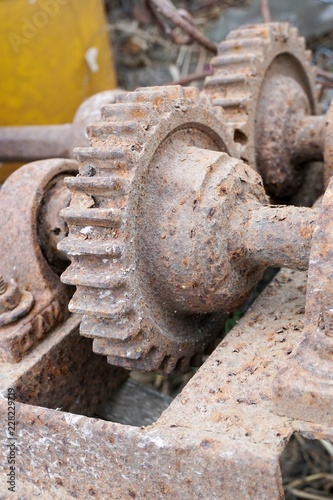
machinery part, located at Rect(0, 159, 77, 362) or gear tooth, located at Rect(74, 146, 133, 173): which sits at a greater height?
gear tooth, located at Rect(74, 146, 133, 173)

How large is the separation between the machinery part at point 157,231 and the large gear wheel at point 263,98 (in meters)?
0.38

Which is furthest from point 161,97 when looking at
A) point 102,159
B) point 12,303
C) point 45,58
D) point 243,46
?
point 45,58

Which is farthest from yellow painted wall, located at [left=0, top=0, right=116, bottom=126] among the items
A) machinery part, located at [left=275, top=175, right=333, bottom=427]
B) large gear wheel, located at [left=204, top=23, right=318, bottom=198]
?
machinery part, located at [left=275, top=175, right=333, bottom=427]

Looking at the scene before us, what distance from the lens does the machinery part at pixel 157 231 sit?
3.91 feet

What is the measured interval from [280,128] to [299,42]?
39 cm

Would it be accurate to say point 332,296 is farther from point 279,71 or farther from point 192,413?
point 279,71

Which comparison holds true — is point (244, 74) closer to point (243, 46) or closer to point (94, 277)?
point (243, 46)

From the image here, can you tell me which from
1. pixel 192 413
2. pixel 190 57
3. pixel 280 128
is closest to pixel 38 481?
pixel 192 413

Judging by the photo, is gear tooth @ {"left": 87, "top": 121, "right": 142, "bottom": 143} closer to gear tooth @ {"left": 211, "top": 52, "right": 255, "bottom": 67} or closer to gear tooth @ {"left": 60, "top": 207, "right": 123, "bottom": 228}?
gear tooth @ {"left": 60, "top": 207, "right": 123, "bottom": 228}

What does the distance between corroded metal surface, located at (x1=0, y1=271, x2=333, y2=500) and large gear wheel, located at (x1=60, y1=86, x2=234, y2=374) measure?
0.51ft

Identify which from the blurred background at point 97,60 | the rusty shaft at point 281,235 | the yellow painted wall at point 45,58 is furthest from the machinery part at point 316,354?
the yellow painted wall at point 45,58

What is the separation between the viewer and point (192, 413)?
3.57ft

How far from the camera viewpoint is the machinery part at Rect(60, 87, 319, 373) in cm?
119

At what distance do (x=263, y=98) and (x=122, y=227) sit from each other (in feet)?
2.87
